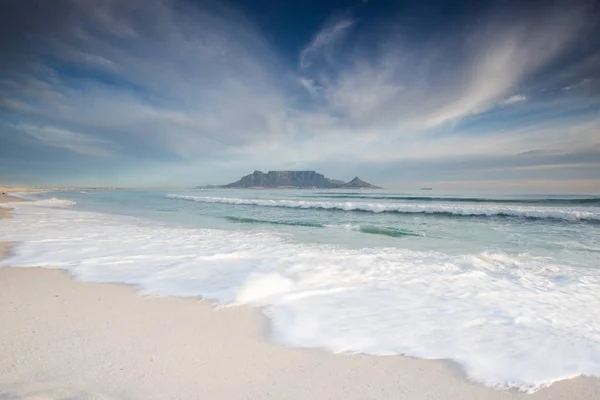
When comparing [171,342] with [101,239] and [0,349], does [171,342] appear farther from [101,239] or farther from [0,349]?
[101,239]

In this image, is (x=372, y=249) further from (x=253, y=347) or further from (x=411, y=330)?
(x=253, y=347)

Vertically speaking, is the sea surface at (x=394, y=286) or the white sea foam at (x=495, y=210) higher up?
the white sea foam at (x=495, y=210)

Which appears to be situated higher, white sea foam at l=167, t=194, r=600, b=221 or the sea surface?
white sea foam at l=167, t=194, r=600, b=221

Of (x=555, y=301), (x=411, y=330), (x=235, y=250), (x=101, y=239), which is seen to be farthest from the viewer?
(x=101, y=239)

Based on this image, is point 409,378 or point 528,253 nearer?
point 409,378

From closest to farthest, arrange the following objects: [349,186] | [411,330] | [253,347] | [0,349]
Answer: [0,349] < [253,347] < [411,330] < [349,186]

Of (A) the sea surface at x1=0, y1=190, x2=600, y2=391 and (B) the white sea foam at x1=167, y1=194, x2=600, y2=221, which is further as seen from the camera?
(B) the white sea foam at x1=167, y1=194, x2=600, y2=221

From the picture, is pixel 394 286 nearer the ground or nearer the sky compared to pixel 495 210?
nearer the ground

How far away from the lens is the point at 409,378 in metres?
2.28

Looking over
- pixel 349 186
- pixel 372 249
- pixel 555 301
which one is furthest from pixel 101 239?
pixel 349 186

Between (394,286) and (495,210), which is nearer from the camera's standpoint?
(394,286)

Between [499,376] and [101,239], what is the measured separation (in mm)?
9150

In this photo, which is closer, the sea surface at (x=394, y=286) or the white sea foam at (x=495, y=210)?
the sea surface at (x=394, y=286)

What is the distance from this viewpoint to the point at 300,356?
256cm
